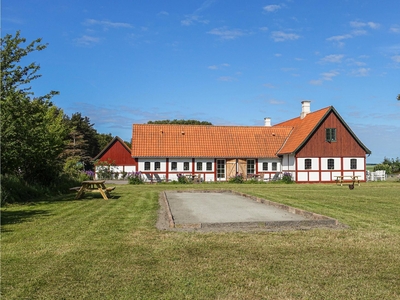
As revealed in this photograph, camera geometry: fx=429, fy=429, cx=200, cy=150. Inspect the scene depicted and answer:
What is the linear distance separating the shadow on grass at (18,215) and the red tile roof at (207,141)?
26.3 meters

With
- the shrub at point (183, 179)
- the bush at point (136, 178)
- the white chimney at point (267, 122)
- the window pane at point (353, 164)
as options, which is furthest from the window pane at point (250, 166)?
the bush at point (136, 178)

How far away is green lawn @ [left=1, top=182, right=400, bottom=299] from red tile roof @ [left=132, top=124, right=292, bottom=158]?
30.3m

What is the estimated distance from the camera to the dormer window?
128 ft

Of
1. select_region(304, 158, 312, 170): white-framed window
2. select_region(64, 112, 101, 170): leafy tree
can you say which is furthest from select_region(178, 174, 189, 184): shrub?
select_region(64, 112, 101, 170): leafy tree

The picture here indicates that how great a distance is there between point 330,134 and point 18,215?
3213 cm

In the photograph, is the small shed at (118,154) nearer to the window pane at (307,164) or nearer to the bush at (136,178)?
the bush at (136,178)

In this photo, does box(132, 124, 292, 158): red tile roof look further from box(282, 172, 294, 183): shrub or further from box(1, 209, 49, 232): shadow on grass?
box(1, 209, 49, 232): shadow on grass

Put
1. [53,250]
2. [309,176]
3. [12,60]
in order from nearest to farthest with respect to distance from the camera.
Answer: [53,250] → [12,60] → [309,176]

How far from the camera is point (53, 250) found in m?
7.23

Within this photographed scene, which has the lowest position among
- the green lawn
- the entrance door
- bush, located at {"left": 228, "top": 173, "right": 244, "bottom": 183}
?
the green lawn

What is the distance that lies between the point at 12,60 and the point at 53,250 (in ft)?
40.8

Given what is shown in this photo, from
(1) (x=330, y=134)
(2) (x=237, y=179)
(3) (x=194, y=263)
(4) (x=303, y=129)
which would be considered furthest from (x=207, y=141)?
(3) (x=194, y=263)

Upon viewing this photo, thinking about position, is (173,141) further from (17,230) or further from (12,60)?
(17,230)

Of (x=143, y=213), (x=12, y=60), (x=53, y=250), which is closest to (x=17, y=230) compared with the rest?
(x=53, y=250)
